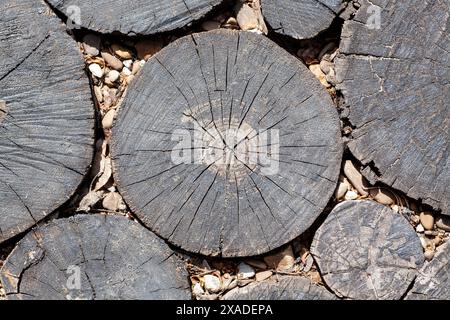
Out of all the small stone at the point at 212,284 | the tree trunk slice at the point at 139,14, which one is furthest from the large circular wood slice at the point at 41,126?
the small stone at the point at 212,284

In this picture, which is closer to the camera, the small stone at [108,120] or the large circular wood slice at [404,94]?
the large circular wood slice at [404,94]

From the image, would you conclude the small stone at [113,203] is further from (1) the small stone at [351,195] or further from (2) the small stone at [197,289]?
(1) the small stone at [351,195]

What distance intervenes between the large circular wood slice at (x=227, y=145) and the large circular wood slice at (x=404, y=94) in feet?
0.38

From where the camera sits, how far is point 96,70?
281 centimetres

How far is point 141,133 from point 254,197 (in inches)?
16.7

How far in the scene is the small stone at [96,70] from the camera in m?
2.80

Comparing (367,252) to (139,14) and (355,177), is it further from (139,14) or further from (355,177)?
(139,14)

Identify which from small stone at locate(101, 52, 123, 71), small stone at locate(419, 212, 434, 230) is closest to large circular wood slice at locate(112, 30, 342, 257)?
small stone at locate(101, 52, 123, 71)

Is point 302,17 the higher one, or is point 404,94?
point 302,17

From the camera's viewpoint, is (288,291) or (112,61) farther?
(112,61)

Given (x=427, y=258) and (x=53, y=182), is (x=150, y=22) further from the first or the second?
(x=427, y=258)

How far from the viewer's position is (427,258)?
2.72m

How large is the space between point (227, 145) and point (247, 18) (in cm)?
49

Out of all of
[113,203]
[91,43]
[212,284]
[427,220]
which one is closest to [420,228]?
[427,220]
